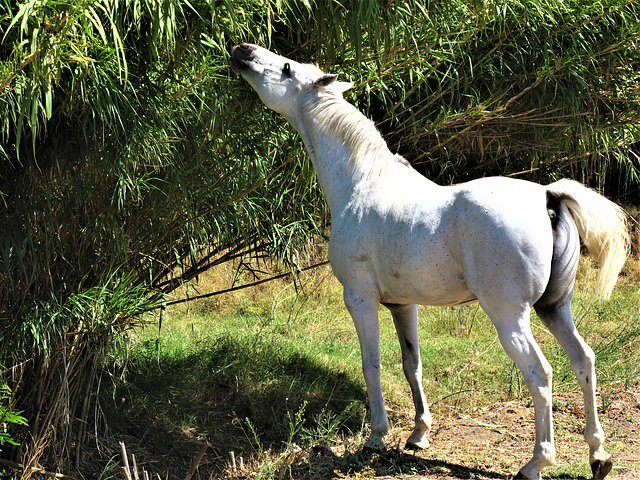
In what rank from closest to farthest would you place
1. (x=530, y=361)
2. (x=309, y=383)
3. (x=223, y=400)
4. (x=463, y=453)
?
1. (x=530, y=361)
2. (x=463, y=453)
3. (x=223, y=400)
4. (x=309, y=383)

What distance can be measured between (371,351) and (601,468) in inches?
44.9

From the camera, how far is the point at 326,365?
468 centimetres

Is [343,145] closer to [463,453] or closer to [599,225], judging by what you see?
[599,225]

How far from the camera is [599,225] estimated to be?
2977 mm

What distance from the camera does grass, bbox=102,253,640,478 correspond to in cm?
390

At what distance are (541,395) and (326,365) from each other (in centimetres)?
200

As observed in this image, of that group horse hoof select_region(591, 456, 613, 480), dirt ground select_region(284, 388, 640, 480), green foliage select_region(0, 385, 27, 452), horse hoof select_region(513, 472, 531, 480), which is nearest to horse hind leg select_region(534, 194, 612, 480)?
horse hoof select_region(591, 456, 613, 480)

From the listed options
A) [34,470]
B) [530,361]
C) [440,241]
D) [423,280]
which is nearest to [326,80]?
[440,241]

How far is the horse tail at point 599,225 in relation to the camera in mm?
2963

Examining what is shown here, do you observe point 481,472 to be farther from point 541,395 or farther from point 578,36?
point 578,36

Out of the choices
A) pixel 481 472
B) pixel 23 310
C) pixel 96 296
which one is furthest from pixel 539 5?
pixel 23 310

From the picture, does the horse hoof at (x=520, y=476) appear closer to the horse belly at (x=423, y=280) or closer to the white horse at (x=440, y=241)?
the white horse at (x=440, y=241)

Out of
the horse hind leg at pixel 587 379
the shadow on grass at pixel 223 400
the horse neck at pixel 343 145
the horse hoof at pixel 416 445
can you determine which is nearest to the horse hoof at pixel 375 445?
the horse hoof at pixel 416 445

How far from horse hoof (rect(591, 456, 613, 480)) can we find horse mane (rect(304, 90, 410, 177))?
1.64 metres
